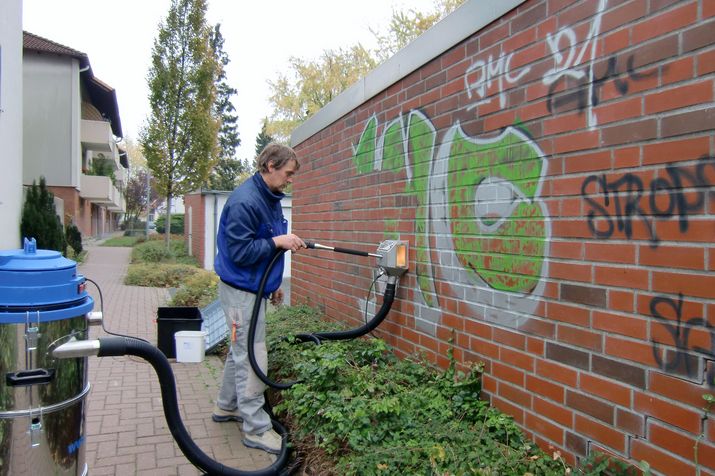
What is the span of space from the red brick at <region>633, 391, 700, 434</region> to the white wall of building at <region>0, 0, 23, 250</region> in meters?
12.8

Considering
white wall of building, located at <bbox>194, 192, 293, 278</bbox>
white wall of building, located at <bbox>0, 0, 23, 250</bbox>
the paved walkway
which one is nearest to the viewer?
the paved walkway

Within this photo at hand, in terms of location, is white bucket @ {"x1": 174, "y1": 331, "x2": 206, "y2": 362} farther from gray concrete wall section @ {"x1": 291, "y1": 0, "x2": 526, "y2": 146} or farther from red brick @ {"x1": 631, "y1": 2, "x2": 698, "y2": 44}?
red brick @ {"x1": 631, "y1": 2, "x2": 698, "y2": 44}

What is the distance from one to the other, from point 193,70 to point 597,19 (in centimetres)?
1975

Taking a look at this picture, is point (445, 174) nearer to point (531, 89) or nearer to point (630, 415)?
point (531, 89)

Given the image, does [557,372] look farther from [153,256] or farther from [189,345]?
[153,256]

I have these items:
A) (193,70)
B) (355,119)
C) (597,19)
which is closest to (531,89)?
(597,19)

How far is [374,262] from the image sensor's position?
14.1 ft

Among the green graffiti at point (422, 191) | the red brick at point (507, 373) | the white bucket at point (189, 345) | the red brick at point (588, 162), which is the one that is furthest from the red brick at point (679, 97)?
the white bucket at point (189, 345)

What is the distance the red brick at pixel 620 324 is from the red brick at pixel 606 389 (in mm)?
210

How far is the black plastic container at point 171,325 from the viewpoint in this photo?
5.73 m

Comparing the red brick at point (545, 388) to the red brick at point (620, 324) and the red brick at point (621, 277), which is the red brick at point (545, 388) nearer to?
the red brick at point (620, 324)

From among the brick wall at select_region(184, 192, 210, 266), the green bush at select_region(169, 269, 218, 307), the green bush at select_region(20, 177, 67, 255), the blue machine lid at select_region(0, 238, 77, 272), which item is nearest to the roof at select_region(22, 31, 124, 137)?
the brick wall at select_region(184, 192, 210, 266)

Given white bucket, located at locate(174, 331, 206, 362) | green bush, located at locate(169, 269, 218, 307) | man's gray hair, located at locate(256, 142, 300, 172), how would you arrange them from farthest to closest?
green bush, located at locate(169, 269, 218, 307)
white bucket, located at locate(174, 331, 206, 362)
man's gray hair, located at locate(256, 142, 300, 172)

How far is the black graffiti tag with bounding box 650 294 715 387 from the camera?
5.73 ft
